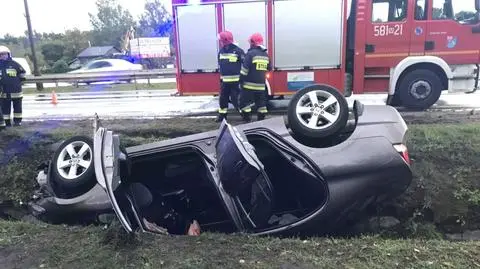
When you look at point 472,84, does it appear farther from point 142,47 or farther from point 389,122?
point 142,47

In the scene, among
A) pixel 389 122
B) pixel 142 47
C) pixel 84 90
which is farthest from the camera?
pixel 142 47

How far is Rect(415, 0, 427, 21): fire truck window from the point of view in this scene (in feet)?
28.7

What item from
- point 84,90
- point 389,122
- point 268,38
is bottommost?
point 84,90

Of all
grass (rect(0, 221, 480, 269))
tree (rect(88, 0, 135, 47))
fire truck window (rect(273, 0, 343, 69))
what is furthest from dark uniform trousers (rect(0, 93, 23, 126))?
tree (rect(88, 0, 135, 47))

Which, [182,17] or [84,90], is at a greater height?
[182,17]

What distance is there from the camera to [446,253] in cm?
284

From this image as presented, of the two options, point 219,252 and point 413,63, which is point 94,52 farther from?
point 219,252

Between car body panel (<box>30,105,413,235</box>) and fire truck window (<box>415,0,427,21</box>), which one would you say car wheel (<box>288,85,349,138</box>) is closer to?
car body panel (<box>30,105,413,235</box>)

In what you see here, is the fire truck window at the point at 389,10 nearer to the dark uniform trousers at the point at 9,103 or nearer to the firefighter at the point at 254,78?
the firefighter at the point at 254,78

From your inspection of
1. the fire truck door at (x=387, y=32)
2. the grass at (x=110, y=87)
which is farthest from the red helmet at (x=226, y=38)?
the grass at (x=110, y=87)

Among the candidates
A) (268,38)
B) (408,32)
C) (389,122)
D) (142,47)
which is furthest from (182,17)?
(142,47)

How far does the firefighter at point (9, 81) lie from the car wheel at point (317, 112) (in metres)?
6.25

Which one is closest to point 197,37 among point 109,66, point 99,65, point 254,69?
point 254,69

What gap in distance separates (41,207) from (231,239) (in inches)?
83.3
